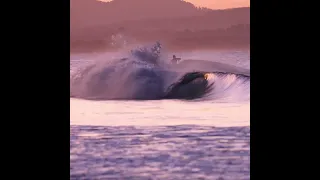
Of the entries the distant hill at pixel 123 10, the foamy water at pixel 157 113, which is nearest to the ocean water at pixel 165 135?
the foamy water at pixel 157 113

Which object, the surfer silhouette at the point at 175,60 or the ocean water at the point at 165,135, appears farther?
the surfer silhouette at the point at 175,60

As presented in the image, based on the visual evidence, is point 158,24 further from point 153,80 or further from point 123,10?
point 153,80

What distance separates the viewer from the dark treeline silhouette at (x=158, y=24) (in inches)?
108

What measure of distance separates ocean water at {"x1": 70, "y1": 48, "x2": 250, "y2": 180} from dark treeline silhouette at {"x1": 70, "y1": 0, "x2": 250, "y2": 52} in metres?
0.07

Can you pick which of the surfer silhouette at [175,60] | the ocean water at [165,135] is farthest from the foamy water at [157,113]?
the surfer silhouette at [175,60]

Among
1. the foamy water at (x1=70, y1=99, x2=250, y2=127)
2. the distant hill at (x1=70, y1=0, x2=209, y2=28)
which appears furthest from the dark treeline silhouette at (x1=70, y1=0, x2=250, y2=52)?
the foamy water at (x1=70, y1=99, x2=250, y2=127)

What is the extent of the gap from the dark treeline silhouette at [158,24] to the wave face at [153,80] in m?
0.10

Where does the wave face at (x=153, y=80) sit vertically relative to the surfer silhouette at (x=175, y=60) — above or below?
below

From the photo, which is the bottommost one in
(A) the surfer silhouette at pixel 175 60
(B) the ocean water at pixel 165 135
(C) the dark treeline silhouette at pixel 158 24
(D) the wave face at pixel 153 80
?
(B) the ocean water at pixel 165 135

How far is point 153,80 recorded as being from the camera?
2758 millimetres

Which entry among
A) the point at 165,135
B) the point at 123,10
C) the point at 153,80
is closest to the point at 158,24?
the point at 123,10

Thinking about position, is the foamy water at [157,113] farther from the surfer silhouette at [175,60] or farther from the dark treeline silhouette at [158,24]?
the dark treeline silhouette at [158,24]
